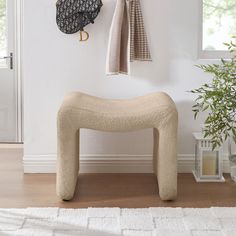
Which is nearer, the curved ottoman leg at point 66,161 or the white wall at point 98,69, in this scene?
the curved ottoman leg at point 66,161

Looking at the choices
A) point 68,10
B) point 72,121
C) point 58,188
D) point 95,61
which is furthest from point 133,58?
point 58,188

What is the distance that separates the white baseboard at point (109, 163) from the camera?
4277 millimetres

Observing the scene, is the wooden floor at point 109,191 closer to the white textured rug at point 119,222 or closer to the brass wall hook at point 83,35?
the white textured rug at point 119,222

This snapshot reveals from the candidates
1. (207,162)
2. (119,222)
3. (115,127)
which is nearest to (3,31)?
(115,127)

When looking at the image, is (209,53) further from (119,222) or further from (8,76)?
(8,76)

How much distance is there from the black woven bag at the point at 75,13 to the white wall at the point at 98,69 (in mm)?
83

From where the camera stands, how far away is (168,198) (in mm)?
3600

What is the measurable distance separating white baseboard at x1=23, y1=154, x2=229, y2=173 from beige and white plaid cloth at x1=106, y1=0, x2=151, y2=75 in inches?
25.6

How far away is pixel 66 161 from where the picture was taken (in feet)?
11.7

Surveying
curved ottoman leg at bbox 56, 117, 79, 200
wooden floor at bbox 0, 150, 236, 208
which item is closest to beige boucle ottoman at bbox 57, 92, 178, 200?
curved ottoman leg at bbox 56, 117, 79, 200

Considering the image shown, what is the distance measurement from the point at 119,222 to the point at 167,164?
55 centimetres

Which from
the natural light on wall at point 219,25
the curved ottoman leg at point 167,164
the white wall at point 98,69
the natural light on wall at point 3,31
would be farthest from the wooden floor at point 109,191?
the natural light on wall at point 3,31

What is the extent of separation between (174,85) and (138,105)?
1.82 ft

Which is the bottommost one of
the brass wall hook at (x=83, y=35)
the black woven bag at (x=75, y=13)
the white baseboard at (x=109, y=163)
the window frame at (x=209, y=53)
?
the white baseboard at (x=109, y=163)
